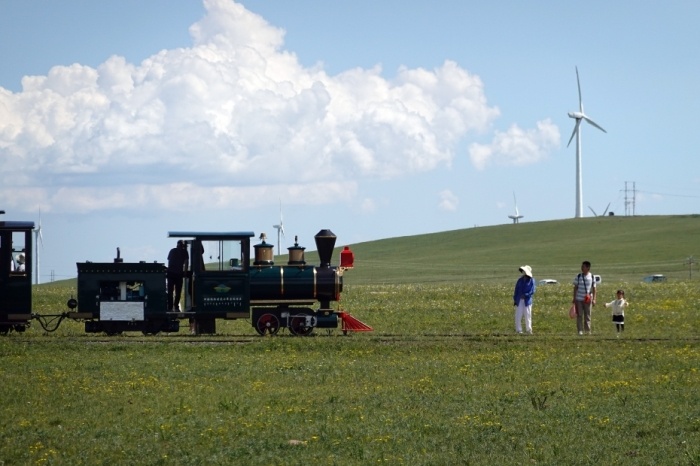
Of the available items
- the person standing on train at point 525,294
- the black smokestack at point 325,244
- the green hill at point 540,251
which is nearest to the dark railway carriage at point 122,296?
the black smokestack at point 325,244

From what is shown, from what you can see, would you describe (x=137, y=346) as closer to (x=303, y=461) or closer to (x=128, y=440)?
(x=128, y=440)

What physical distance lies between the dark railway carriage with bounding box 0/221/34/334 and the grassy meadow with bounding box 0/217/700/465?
0.60 metres

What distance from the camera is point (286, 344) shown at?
1046 inches

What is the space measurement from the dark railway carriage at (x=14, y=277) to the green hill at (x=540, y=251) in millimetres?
61821

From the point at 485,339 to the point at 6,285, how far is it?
43.1 ft

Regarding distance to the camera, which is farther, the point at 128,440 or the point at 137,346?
the point at 137,346

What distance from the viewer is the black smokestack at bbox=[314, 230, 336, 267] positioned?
30812mm

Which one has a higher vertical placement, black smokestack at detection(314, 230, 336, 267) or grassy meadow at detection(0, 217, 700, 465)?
black smokestack at detection(314, 230, 336, 267)

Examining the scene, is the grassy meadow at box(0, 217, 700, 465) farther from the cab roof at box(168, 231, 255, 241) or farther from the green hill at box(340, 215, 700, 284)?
the green hill at box(340, 215, 700, 284)

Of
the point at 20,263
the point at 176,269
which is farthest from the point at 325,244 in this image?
the point at 20,263

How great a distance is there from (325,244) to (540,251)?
342 feet

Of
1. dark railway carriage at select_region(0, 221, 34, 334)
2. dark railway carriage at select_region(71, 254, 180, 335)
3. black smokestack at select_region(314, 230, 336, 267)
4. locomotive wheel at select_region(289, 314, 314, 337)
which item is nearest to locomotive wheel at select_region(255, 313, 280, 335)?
locomotive wheel at select_region(289, 314, 314, 337)

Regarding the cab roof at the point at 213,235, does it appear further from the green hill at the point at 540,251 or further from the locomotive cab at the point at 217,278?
the green hill at the point at 540,251

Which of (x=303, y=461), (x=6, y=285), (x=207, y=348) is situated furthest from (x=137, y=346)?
(x=303, y=461)
